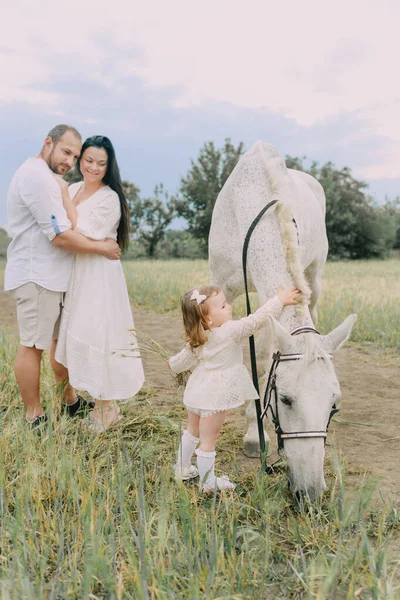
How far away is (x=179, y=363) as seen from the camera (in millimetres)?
2889

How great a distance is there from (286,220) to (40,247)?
1.53 metres

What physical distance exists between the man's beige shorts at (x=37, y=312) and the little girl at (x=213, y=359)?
3.42ft

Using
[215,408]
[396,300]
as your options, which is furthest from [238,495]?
[396,300]

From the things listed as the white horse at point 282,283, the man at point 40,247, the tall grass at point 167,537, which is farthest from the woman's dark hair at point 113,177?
the tall grass at point 167,537

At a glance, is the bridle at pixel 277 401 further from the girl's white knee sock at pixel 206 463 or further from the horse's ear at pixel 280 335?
the girl's white knee sock at pixel 206 463

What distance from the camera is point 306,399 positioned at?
7.85ft

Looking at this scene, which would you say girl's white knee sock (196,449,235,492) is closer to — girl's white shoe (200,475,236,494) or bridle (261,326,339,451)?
girl's white shoe (200,475,236,494)

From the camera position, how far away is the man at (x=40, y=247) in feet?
10.8

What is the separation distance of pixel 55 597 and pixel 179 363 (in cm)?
131

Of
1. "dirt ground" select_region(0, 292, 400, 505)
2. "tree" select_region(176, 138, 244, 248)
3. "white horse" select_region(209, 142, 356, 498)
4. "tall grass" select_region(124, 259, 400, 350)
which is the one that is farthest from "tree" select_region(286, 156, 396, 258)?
"white horse" select_region(209, 142, 356, 498)

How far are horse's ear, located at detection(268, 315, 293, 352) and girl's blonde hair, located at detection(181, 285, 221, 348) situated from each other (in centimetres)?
39

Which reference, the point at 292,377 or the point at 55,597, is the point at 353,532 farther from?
the point at 55,597

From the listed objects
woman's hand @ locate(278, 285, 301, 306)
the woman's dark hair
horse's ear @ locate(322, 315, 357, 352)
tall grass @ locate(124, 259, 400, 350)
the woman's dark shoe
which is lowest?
the woman's dark shoe

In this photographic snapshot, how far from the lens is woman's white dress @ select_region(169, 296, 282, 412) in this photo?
2.73m
